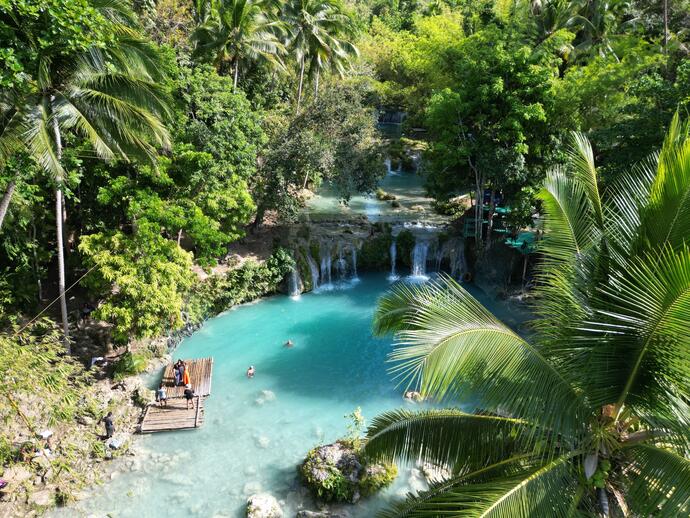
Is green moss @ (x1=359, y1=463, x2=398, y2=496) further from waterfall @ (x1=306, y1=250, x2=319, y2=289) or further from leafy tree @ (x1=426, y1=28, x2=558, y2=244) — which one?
leafy tree @ (x1=426, y1=28, x2=558, y2=244)

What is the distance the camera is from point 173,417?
14.0 m

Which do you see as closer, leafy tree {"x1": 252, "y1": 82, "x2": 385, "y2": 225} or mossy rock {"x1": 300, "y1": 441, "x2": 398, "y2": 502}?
mossy rock {"x1": 300, "y1": 441, "x2": 398, "y2": 502}

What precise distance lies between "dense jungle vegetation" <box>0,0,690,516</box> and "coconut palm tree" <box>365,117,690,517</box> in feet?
0.13

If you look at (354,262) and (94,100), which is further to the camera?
(354,262)

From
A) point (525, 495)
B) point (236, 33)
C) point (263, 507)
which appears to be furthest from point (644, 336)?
point (236, 33)

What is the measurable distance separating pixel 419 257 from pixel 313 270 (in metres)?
5.99

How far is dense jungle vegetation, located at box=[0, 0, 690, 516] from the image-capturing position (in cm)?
543

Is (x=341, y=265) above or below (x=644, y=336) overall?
below

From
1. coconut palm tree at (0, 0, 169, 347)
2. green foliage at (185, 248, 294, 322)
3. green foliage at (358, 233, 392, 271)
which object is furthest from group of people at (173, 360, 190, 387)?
green foliage at (358, 233, 392, 271)

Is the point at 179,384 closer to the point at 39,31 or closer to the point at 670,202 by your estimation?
the point at 39,31

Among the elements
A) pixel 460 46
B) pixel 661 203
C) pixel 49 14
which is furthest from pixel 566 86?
pixel 49 14

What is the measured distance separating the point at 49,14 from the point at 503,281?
20388 mm

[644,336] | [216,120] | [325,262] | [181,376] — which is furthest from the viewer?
[325,262]

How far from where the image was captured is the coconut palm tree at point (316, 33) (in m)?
28.2
